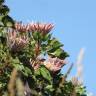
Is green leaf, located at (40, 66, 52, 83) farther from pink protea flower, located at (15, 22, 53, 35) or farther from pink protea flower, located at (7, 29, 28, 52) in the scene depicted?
pink protea flower, located at (7, 29, 28, 52)

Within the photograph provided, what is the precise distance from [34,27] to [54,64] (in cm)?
64

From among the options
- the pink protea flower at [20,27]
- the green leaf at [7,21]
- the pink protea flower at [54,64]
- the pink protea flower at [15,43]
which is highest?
the pink protea flower at [20,27]

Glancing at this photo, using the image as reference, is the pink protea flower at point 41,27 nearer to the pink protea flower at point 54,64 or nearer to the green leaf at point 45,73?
the pink protea flower at point 54,64

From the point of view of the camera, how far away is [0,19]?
5391mm

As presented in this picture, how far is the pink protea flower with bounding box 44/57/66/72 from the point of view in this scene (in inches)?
223

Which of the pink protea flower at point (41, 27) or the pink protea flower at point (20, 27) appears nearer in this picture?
the pink protea flower at point (20, 27)

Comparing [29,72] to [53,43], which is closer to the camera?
[29,72]

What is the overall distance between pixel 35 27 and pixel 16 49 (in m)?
0.92

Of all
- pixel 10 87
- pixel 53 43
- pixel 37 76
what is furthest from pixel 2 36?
pixel 10 87

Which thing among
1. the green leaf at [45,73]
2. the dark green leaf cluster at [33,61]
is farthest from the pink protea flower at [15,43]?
the green leaf at [45,73]

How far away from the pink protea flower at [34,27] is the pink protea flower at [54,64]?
46 centimetres

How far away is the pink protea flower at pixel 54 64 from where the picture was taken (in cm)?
567

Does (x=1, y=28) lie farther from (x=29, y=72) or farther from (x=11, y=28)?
(x=29, y=72)

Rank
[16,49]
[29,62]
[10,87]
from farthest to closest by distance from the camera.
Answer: [29,62], [16,49], [10,87]
